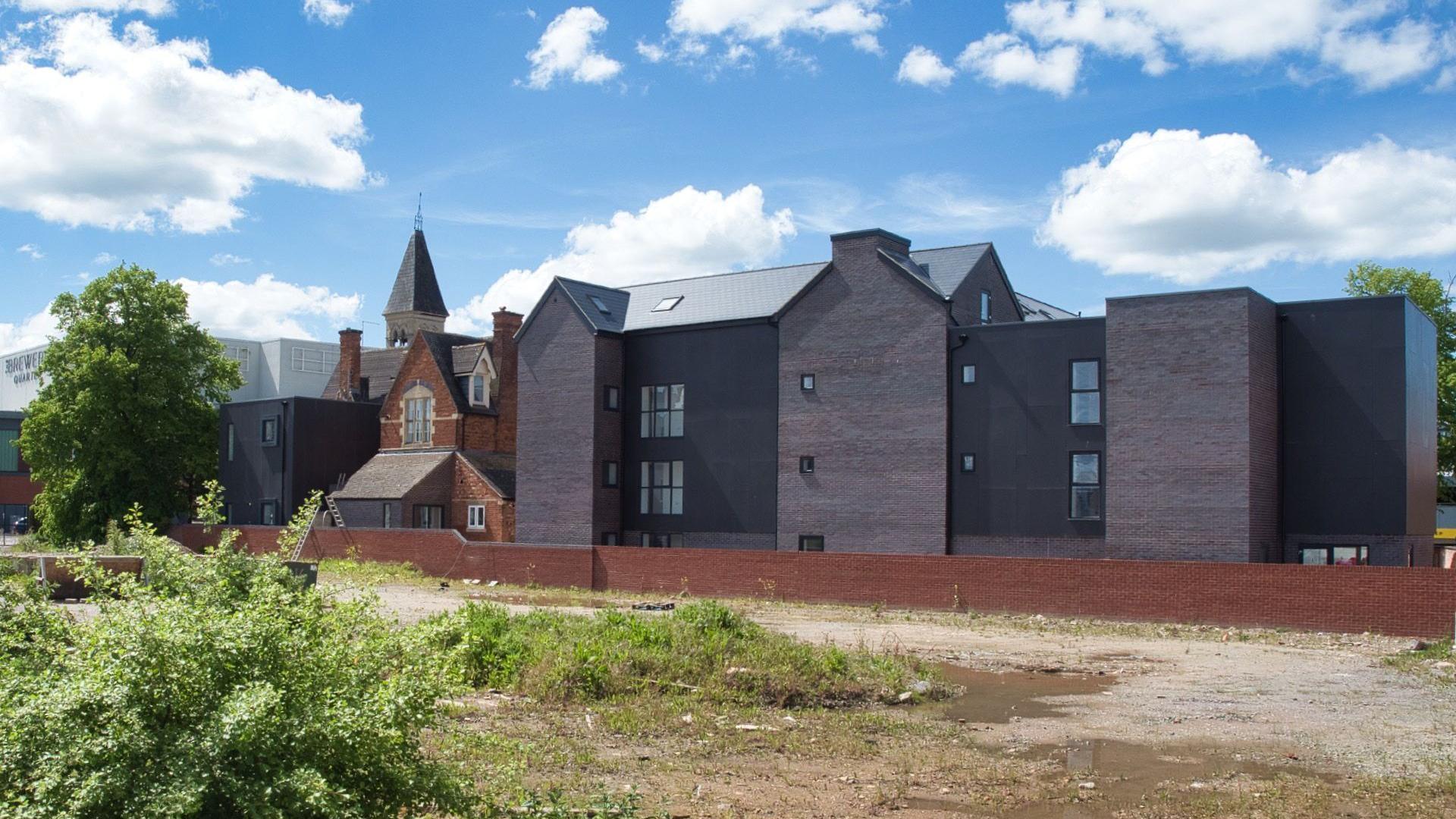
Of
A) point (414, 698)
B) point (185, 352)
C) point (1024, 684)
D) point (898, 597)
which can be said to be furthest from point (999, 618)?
point (185, 352)

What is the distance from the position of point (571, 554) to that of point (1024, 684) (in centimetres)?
2220

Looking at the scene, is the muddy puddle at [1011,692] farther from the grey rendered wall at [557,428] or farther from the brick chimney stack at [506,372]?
the brick chimney stack at [506,372]

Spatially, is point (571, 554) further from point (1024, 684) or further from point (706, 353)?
point (1024, 684)

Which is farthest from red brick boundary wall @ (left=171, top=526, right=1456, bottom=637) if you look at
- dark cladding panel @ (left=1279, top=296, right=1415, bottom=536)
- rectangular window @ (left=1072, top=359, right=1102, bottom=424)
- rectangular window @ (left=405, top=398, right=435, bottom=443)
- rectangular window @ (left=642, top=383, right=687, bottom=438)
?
rectangular window @ (left=405, top=398, right=435, bottom=443)

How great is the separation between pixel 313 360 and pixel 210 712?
83446 mm

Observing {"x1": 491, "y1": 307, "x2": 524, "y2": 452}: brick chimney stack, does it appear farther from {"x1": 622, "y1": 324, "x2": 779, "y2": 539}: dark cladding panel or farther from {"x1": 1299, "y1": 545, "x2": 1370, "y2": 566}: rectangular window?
{"x1": 1299, "y1": 545, "x2": 1370, "y2": 566}: rectangular window

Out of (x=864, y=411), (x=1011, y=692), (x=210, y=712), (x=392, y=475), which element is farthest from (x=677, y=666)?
(x=392, y=475)

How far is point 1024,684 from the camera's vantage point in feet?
60.6

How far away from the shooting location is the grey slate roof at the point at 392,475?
159 feet

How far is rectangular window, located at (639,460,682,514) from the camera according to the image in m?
42.2

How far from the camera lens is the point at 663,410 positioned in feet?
140

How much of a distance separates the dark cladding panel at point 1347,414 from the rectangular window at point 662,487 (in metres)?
19.2

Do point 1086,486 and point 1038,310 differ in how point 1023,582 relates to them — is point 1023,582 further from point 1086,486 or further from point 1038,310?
point 1038,310

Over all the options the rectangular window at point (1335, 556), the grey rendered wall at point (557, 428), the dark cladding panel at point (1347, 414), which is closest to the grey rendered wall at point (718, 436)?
the grey rendered wall at point (557, 428)
